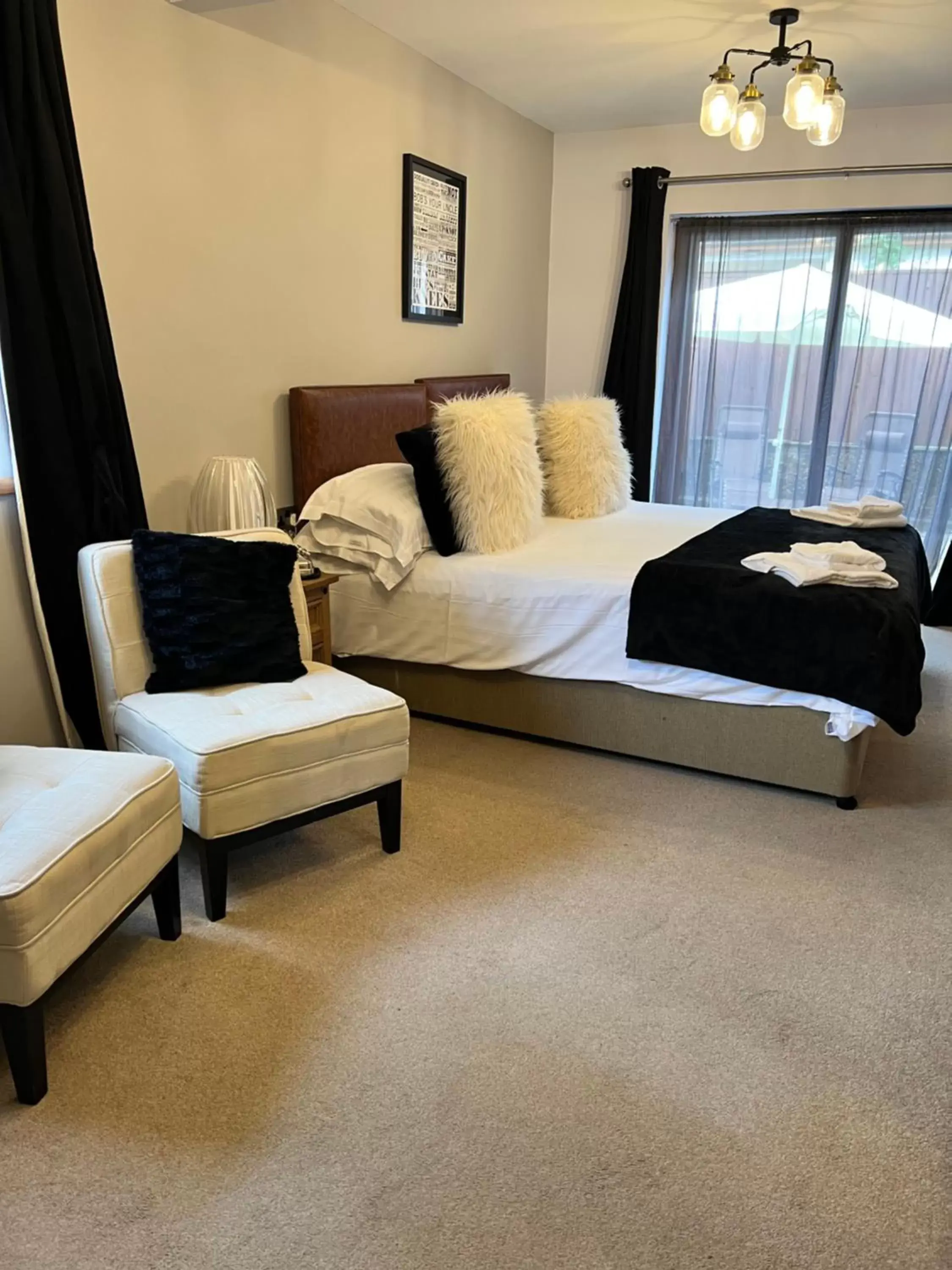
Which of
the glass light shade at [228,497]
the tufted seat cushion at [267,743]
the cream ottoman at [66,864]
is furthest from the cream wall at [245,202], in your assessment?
the cream ottoman at [66,864]

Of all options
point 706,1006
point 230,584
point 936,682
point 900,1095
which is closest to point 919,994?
point 900,1095

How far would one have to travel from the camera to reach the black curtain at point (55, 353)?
2.22 metres

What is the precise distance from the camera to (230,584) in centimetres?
240

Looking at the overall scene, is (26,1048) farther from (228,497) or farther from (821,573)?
(821,573)

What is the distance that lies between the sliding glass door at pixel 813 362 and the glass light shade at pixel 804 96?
6.17 feet

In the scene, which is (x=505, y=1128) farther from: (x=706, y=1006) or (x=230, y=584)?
(x=230, y=584)

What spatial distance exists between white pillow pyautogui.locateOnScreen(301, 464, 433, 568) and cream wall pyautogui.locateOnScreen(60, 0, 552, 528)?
0.28 m

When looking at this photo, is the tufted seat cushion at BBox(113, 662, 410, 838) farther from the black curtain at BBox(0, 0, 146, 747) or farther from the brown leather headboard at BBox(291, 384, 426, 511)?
the brown leather headboard at BBox(291, 384, 426, 511)

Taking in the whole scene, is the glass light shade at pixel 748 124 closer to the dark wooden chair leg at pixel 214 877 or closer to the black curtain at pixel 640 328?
the black curtain at pixel 640 328

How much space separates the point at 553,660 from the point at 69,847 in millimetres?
1761

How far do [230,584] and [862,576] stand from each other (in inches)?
73.9

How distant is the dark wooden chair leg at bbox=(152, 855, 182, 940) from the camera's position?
6.62 feet

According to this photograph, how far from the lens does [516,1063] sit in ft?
5.68

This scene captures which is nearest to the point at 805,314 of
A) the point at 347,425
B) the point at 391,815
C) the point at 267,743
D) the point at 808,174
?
the point at 808,174
